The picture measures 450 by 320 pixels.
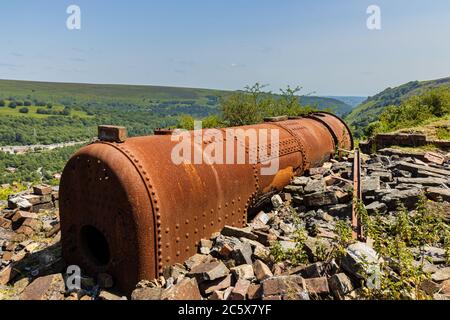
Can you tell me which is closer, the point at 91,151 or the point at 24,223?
the point at 91,151

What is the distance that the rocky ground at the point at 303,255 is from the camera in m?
3.48

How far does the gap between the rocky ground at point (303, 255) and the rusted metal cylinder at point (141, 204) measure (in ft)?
0.74

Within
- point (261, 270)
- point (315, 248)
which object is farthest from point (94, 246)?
point (315, 248)

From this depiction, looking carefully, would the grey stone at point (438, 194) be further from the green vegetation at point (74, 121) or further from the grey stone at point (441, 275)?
the green vegetation at point (74, 121)

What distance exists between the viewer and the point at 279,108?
20766mm

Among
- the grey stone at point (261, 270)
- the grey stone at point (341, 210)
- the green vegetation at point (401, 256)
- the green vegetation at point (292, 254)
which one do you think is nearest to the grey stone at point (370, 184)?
the grey stone at point (341, 210)

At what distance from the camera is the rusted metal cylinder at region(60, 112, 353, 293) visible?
381 cm

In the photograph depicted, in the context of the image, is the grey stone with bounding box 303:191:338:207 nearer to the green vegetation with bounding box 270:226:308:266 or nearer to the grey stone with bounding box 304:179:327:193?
the grey stone with bounding box 304:179:327:193

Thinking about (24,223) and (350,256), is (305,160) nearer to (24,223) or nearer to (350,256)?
(350,256)

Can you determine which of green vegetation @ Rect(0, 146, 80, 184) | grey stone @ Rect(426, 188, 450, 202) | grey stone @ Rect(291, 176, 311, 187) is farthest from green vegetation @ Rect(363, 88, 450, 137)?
green vegetation @ Rect(0, 146, 80, 184)

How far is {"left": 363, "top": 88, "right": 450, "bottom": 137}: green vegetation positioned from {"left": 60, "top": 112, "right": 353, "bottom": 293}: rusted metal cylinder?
47.9 feet

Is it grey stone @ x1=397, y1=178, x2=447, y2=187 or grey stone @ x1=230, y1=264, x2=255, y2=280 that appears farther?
grey stone @ x1=397, y1=178, x2=447, y2=187

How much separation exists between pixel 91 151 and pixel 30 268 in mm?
2206
